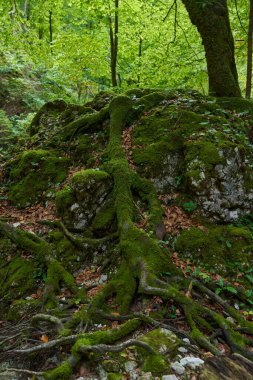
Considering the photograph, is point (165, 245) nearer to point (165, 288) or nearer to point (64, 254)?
point (165, 288)

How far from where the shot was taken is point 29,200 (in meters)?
6.99

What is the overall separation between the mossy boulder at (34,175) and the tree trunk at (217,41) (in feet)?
14.6

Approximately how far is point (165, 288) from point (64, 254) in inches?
81.4

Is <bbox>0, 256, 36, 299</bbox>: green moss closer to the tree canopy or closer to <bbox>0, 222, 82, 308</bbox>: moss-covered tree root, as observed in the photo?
<bbox>0, 222, 82, 308</bbox>: moss-covered tree root

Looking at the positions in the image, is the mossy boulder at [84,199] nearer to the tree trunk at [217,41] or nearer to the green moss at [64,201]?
the green moss at [64,201]

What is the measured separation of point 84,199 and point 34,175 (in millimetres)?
1881

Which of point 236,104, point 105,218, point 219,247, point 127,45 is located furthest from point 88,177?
point 127,45

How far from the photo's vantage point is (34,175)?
7246 mm

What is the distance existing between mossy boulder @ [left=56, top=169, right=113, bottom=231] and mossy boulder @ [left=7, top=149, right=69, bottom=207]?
1153mm

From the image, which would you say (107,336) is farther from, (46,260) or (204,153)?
(204,153)

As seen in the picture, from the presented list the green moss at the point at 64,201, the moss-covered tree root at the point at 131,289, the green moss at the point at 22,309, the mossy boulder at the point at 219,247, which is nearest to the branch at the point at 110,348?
the moss-covered tree root at the point at 131,289

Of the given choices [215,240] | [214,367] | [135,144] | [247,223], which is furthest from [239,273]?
[135,144]

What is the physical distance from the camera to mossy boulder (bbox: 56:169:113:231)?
5969 mm

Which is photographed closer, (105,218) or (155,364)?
(155,364)
